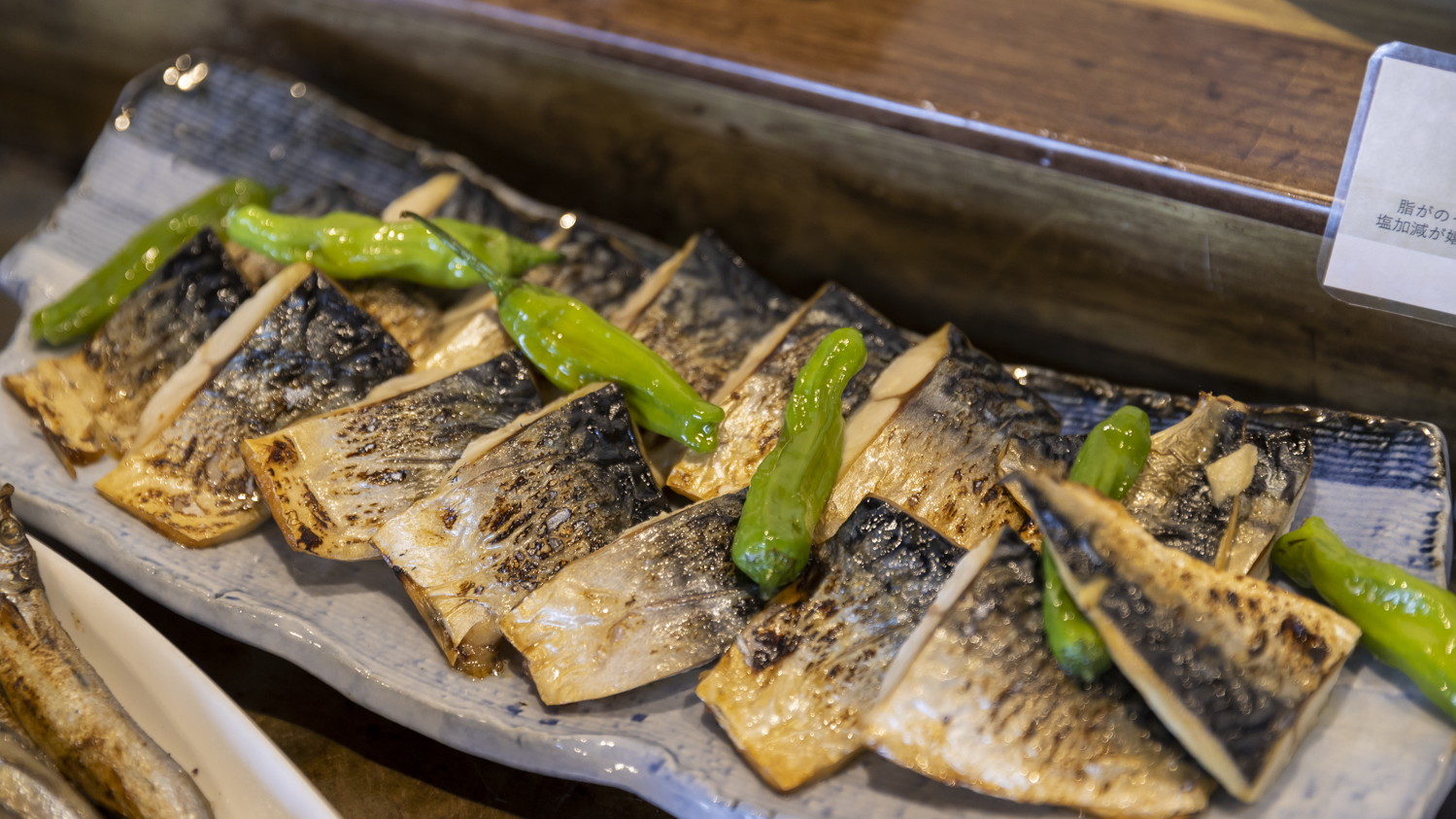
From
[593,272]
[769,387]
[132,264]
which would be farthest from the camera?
[132,264]

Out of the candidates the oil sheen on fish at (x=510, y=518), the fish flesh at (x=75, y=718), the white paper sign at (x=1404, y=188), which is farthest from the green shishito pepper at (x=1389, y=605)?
the fish flesh at (x=75, y=718)

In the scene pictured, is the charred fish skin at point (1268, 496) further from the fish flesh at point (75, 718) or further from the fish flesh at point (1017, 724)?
the fish flesh at point (75, 718)

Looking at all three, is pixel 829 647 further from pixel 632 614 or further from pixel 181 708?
pixel 181 708

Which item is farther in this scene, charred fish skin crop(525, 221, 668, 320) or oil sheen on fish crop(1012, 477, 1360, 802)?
charred fish skin crop(525, 221, 668, 320)

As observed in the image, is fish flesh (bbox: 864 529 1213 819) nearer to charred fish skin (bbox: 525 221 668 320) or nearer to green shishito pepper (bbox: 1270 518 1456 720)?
green shishito pepper (bbox: 1270 518 1456 720)

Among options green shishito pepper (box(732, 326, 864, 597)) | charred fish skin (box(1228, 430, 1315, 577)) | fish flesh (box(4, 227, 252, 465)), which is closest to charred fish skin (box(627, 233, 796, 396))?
green shishito pepper (box(732, 326, 864, 597))

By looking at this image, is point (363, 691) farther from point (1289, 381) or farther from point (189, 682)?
point (1289, 381)

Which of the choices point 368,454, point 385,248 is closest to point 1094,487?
point 368,454
